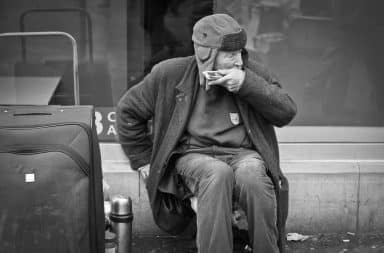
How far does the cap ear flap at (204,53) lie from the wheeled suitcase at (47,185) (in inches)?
28.2

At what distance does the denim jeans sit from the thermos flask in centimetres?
35

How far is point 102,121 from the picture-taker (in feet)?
15.4

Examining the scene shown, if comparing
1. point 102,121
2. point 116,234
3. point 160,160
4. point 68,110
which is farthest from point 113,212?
point 102,121

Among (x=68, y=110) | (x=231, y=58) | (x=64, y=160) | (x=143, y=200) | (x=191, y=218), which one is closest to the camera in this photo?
(x=64, y=160)

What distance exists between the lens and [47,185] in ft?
9.89

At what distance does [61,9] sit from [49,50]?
0.28 m

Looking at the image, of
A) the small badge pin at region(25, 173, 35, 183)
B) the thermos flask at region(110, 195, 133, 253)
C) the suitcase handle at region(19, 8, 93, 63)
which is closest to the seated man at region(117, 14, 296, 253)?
the thermos flask at region(110, 195, 133, 253)

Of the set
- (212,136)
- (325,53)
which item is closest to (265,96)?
(212,136)

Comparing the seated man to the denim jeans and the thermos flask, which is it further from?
the thermos flask

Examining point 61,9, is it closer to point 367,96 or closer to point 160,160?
point 160,160

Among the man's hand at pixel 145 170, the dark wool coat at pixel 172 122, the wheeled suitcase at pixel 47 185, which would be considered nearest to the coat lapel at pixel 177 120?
the dark wool coat at pixel 172 122

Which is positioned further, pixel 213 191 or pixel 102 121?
pixel 102 121

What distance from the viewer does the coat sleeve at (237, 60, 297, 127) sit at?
3.40 m

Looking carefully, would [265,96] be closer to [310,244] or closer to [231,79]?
[231,79]
